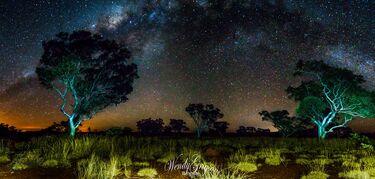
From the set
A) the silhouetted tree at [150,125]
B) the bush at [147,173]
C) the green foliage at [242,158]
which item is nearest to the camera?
the bush at [147,173]

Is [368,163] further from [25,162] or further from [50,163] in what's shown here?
[25,162]

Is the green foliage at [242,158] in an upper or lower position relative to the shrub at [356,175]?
upper

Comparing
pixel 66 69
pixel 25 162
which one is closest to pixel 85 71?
pixel 66 69

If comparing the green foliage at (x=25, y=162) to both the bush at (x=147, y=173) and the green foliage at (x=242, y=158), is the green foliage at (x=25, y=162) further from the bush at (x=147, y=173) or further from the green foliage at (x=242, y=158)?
the green foliage at (x=242, y=158)

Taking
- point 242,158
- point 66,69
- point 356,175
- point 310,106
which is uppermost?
point 66,69

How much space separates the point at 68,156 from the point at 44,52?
2186 cm

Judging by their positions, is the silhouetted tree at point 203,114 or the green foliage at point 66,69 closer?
the green foliage at point 66,69

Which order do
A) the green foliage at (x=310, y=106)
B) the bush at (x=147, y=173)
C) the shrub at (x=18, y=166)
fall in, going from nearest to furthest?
the bush at (x=147, y=173), the shrub at (x=18, y=166), the green foliage at (x=310, y=106)

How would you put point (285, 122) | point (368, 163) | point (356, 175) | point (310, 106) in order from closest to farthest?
point (356, 175) → point (368, 163) → point (310, 106) → point (285, 122)

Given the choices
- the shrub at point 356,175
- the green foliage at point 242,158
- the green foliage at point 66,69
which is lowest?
the shrub at point 356,175

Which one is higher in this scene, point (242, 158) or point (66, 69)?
point (66, 69)

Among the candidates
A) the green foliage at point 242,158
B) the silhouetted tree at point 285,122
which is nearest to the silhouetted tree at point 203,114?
the silhouetted tree at point 285,122

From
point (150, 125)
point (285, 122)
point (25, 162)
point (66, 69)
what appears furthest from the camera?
point (150, 125)

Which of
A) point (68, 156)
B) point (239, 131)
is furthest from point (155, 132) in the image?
point (68, 156)
